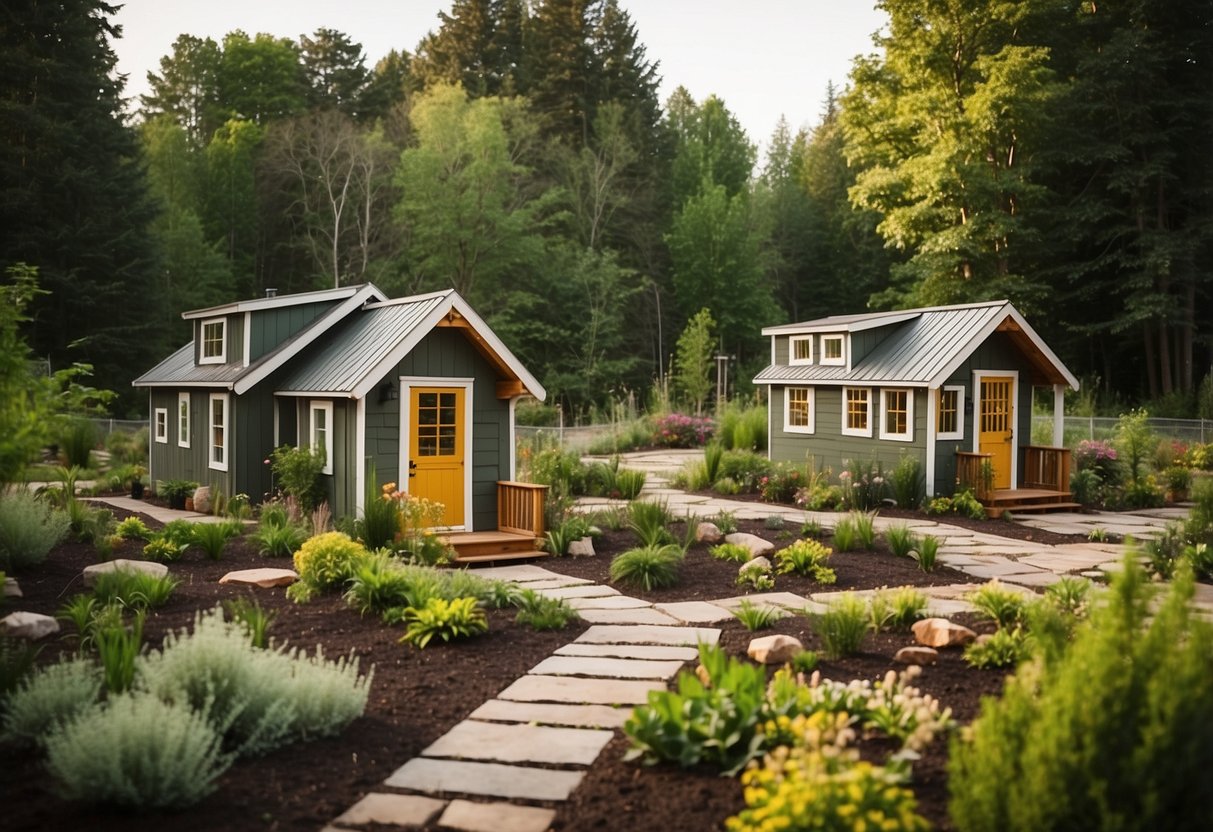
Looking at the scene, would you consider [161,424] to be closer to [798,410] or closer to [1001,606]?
[798,410]

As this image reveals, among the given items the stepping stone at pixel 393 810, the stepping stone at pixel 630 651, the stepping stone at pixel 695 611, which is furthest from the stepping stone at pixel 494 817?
the stepping stone at pixel 695 611

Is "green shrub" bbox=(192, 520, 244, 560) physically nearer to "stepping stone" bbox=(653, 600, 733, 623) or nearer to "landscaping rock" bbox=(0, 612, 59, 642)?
"landscaping rock" bbox=(0, 612, 59, 642)

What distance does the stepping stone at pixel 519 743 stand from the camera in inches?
197

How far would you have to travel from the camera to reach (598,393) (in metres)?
38.3

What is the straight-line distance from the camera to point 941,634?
687 centimetres

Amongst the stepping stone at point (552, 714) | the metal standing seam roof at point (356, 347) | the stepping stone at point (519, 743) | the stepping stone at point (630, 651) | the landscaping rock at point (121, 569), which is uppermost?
the metal standing seam roof at point (356, 347)

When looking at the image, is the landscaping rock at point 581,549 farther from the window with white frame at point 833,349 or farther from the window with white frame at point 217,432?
the window with white frame at point 833,349

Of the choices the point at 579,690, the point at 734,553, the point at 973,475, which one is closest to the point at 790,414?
the point at 973,475

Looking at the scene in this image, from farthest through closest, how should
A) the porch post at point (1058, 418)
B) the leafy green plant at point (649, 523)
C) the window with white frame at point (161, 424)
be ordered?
the window with white frame at point (161, 424) → the porch post at point (1058, 418) → the leafy green plant at point (649, 523)

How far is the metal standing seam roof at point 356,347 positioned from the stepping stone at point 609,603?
4.18 meters

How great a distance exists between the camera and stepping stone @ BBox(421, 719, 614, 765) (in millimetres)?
5016

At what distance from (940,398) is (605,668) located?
11126mm

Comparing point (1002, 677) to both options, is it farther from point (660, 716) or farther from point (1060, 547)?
point (1060, 547)

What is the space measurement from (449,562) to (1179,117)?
88.0ft
